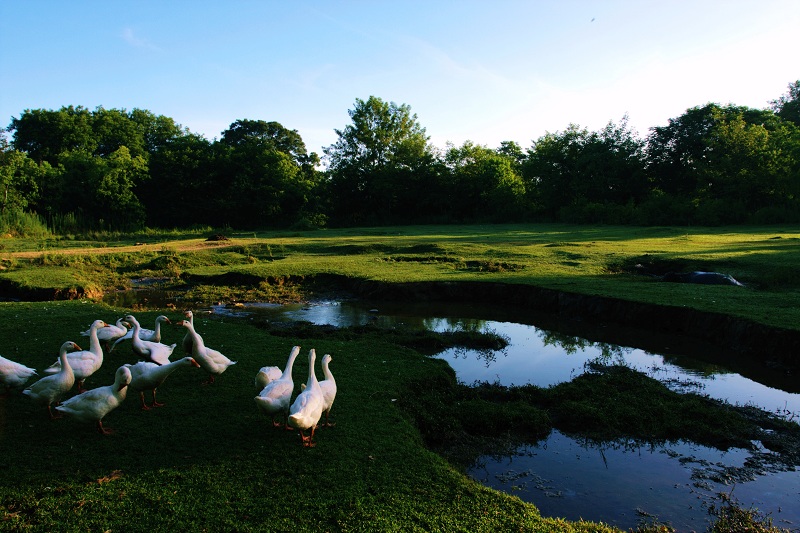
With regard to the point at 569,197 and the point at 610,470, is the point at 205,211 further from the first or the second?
the point at 610,470

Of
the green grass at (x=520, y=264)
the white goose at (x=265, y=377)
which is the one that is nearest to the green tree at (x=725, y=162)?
the green grass at (x=520, y=264)

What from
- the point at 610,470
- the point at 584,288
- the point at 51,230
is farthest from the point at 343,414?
the point at 51,230

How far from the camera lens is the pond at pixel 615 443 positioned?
5.57 meters

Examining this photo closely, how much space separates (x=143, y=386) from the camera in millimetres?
6312

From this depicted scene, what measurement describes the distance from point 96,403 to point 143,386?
28.9 inches

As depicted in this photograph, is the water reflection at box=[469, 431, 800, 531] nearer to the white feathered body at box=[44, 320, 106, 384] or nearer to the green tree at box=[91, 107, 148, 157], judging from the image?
the white feathered body at box=[44, 320, 106, 384]

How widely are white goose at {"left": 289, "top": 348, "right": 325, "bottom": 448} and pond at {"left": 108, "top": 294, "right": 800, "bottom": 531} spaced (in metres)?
1.84

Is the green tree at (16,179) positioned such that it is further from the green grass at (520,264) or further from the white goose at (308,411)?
the white goose at (308,411)

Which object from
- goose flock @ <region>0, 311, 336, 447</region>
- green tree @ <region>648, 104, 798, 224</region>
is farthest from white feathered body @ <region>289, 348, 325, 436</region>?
green tree @ <region>648, 104, 798, 224</region>

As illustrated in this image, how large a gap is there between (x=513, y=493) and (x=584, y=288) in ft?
32.1

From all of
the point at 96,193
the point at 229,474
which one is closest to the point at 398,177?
the point at 96,193

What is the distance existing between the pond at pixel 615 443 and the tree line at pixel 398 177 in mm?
26379

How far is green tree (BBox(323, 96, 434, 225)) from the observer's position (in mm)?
52000

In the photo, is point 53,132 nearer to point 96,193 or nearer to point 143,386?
point 96,193
